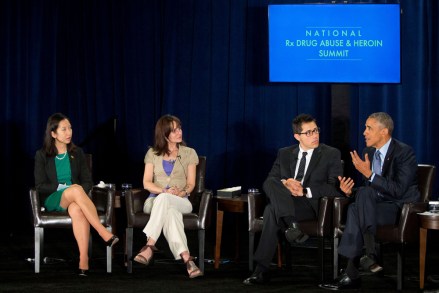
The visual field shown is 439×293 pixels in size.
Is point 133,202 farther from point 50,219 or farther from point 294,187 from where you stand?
point 294,187

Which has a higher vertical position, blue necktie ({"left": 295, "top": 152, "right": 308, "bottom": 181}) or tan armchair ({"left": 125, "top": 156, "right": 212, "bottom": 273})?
blue necktie ({"left": 295, "top": 152, "right": 308, "bottom": 181})

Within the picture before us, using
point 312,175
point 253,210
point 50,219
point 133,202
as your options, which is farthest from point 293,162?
point 50,219

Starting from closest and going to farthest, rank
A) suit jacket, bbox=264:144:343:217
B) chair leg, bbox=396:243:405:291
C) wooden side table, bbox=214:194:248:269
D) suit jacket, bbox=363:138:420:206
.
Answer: chair leg, bbox=396:243:405:291 < suit jacket, bbox=363:138:420:206 < suit jacket, bbox=264:144:343:217 < wooden side table, bbox=214:194:248:269

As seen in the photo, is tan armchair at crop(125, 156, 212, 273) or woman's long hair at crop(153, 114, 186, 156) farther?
woman's long hair at crop(153, 114, 186, 156)

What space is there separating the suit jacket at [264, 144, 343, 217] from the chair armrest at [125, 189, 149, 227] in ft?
3.24

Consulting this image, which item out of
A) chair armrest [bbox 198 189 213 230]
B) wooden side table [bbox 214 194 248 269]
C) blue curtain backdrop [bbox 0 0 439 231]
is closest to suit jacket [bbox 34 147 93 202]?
chair armrest [bbox 198 189 213 230]

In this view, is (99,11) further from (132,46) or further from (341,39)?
(341,39)

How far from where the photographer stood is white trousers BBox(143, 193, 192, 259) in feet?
21.5

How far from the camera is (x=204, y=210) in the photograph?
22.0 ft

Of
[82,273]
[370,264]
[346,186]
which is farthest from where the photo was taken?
[82,273]

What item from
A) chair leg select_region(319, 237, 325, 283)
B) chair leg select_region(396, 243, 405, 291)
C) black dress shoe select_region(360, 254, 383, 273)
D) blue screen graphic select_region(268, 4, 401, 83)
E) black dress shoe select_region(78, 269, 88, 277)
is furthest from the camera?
blue screen graphic select_region(268, 4, 401, 83)

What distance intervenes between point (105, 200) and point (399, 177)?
216 centimetres

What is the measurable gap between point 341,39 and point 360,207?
2.09 metres

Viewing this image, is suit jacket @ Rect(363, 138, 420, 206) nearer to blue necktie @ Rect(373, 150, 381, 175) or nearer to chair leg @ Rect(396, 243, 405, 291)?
blue necktie @ Rect(373, 150, 381, 175)
